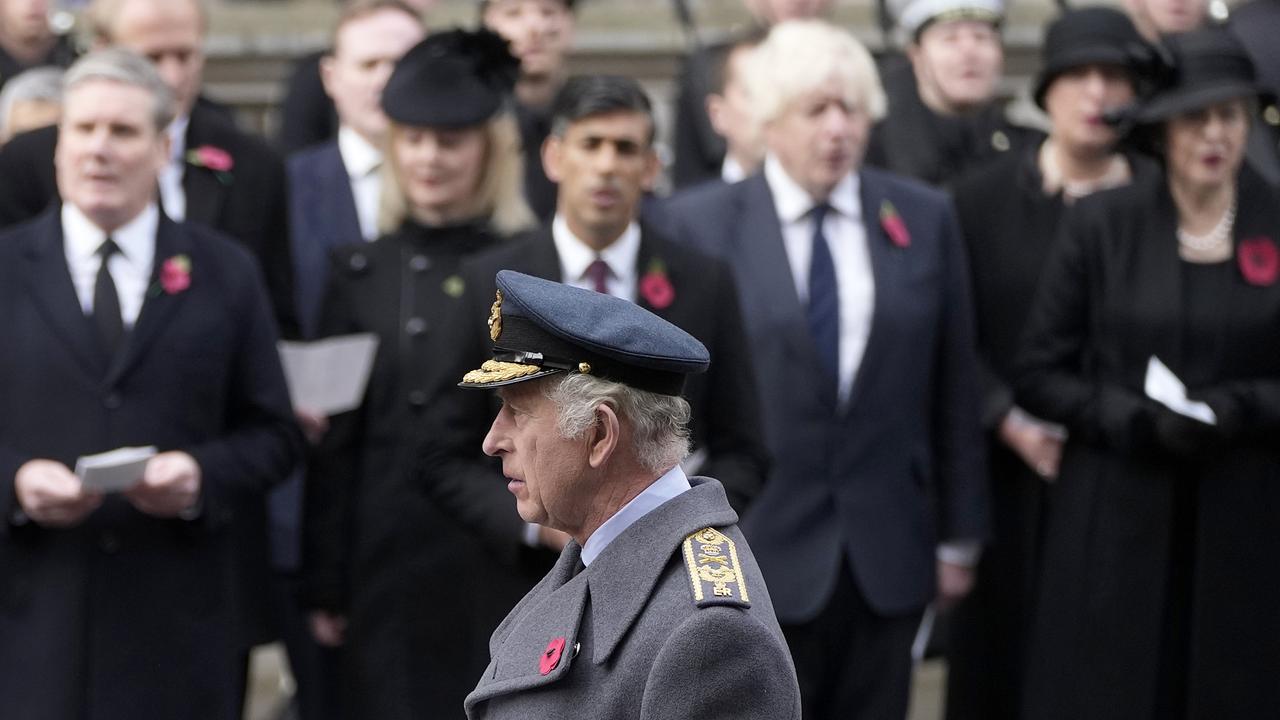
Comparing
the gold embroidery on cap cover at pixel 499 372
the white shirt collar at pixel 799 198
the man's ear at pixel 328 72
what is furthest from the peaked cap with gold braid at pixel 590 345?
the man's ear at pixel 328 72

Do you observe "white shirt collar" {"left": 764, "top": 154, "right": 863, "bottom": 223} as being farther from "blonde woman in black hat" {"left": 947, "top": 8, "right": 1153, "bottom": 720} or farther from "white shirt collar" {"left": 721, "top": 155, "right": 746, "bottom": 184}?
"white shirt collar" {"left": 721, "top": 155, "right": 746, "bottom": 184}

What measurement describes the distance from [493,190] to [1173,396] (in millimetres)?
2084

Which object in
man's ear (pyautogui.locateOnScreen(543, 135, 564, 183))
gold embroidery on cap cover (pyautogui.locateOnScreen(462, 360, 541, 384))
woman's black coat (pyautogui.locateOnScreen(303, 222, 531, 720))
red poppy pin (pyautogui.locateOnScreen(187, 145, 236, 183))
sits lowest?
woman's black coat (pyautogui.locateOnScreen(303, 222, 531, 720))

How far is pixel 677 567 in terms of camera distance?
3.40 m

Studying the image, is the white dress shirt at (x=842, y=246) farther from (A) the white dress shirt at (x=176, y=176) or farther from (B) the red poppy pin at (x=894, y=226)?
(A) the white dress shirt at (x=176, y=176)

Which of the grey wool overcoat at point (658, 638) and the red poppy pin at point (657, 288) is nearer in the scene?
the grey wool overcoat at point (658, 638)

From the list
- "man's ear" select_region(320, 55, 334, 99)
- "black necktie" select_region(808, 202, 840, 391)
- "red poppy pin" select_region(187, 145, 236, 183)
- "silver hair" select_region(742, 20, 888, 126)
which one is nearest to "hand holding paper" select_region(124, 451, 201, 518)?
"red poppy pin" select_region(187, 145, 236, 183)

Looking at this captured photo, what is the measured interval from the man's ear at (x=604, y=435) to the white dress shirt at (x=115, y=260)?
7.91ft

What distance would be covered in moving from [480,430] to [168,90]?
1289mm

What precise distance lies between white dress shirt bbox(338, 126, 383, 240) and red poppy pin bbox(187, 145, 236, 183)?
0.44 meters

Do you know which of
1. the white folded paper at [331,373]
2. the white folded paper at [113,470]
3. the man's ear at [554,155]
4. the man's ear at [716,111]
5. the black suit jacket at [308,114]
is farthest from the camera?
the black suit jacket at [308,114]

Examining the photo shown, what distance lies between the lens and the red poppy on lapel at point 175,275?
5570 millimetres

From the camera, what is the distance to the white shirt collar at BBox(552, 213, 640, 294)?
578 cm

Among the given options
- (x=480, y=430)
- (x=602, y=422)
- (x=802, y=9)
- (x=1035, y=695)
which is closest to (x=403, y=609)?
(x=480, y=430)
